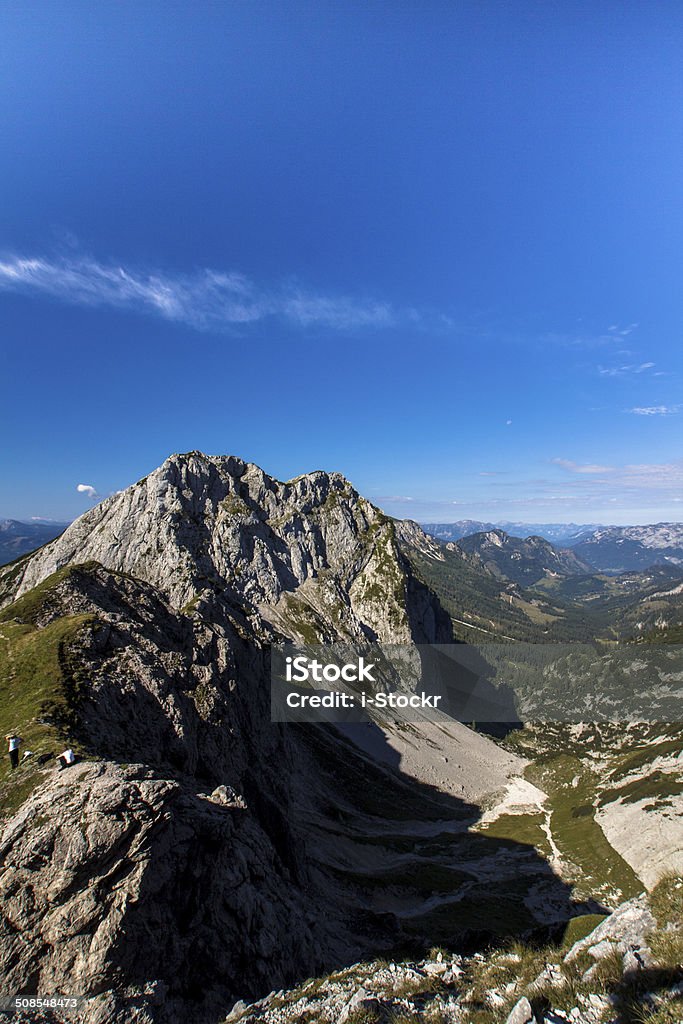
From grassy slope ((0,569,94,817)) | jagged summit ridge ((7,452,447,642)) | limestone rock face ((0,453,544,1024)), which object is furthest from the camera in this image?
jagged summit ridge ((7,452,447,642))

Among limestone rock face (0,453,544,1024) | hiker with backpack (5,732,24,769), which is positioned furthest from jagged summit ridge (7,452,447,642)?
hiker with backpack (5,732,24,769)

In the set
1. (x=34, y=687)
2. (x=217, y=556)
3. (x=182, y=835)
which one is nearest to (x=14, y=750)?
(x=34, y=687)

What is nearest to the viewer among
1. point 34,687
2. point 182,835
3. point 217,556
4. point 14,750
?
point 182,835

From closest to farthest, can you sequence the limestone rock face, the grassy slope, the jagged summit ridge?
the limestone rock face
the grassy slope
the jagged summit ridge

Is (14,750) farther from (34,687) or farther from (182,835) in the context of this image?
(182,835)

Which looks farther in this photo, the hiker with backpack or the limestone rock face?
the hiker with backpack

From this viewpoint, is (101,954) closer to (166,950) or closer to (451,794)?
(166,950)

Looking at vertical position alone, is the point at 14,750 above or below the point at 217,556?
below

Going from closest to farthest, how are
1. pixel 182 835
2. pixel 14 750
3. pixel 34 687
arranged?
pixel 182 835 → pixel 14 750 → pixel 34 687

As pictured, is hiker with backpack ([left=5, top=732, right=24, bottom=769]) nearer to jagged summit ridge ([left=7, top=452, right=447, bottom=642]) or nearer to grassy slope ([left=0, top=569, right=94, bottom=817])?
grassy slope ([left=0, top=569, right=94, bottom=817])

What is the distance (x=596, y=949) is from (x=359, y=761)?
102677 millimetres

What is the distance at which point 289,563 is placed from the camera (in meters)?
196

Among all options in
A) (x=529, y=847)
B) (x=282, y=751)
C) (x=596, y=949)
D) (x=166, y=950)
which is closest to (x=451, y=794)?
(x=529, y=847)

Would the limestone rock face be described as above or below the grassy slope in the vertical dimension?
below
